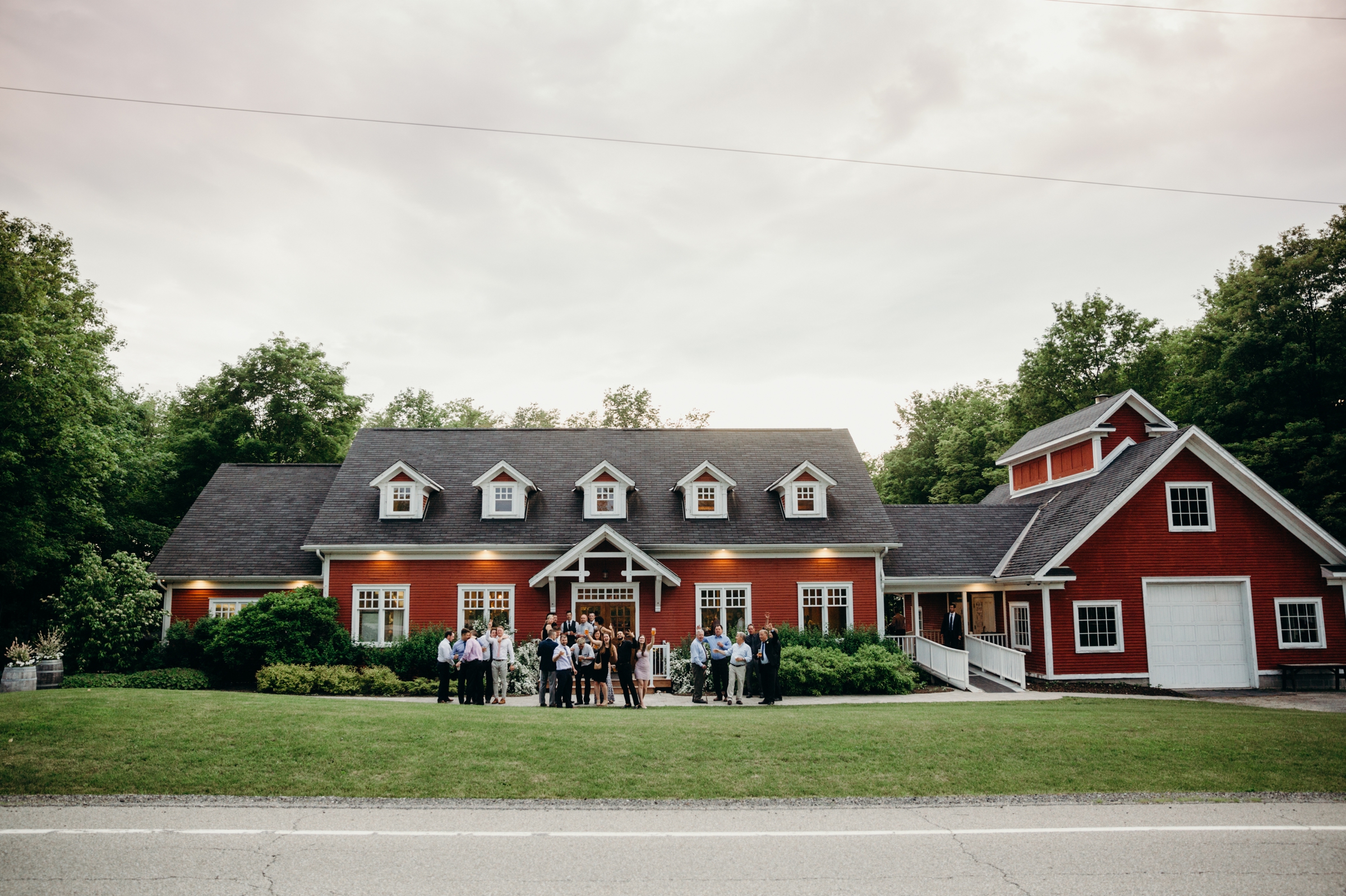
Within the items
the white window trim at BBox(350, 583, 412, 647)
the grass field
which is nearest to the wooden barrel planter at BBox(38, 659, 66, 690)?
the grass field

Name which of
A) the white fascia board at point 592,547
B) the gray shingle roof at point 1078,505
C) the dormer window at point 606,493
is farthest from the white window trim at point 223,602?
the gray shingle roof at point 1078,505

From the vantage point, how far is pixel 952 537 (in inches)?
1142

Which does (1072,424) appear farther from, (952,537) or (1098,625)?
(1098,625)

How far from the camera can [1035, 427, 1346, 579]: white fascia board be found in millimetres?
23969

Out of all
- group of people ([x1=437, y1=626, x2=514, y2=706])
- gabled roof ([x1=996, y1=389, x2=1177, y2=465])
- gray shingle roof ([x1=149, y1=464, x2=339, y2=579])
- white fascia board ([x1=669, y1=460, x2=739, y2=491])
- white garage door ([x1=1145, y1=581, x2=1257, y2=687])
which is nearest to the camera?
group of people ([x1=437, y1=626, x2=514, y2=706])

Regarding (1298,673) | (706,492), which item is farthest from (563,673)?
(1298,673)

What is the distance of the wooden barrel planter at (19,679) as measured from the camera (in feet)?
64.4

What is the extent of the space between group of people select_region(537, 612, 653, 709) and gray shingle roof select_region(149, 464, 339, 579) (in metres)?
11.5

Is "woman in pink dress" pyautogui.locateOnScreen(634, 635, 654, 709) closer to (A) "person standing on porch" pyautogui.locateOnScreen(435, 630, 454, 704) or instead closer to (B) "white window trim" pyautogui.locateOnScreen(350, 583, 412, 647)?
(A) "person standing on porch" pyautogui.locateOnScreen(435, 630, 454, 704)

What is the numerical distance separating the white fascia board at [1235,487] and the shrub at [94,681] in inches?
962

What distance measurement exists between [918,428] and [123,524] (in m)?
50.2

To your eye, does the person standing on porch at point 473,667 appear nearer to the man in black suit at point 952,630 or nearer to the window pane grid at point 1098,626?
the man in black suit at point 952,630

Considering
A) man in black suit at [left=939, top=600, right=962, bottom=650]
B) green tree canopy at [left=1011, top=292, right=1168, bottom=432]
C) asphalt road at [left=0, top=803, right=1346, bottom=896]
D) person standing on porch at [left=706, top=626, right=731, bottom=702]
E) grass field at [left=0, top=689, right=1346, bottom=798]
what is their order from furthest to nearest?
1. green tree canopy at [left=1011, top=292, right=1168, bottom=432]
2. man in black suit at [left=939, top=600, right=962, bottom=650]
3. person standing on porch at [left=706, top=626, right=731, bottom=702]
4. grass field at [left=0, top=689, right=1346, bottom=798]
5. asphalt road at [left=0, top=803, right=1346, bottom=896]

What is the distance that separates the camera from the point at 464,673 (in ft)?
61.8
